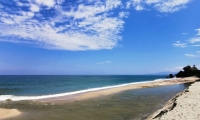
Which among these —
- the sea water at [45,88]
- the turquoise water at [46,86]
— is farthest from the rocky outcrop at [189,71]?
the sea water at [45,88]

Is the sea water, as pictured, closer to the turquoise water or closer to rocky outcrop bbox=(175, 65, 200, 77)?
the turquoise water

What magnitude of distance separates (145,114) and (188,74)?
2702 inches

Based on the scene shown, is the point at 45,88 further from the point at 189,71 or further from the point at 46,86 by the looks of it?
the point at 189,71

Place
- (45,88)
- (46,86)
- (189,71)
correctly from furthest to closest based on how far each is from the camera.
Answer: (189,71)
(46,86)
(45,88)

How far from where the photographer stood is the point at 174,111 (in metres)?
9.81

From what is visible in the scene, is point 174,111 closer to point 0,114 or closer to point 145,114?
point 145,114

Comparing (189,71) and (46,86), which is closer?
(46,86)

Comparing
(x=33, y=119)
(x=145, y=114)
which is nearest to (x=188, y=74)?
(x=145, y=114)

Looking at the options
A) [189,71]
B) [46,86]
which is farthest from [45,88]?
[189,71]

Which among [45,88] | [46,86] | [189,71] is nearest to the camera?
[45,88]

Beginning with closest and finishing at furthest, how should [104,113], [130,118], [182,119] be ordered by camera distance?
[182,119], [130,118], [104,113]

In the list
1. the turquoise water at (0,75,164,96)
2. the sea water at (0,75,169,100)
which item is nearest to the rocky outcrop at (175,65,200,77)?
the turquoise water at (0,75,164,96)

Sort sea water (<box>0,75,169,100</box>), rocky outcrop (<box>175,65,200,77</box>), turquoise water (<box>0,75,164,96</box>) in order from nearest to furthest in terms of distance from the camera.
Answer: sea water (<box>0,75,169,100</box>) < turquoise water (<box>0,75,164,96</box>) < rocky outcrop (<box>175,65,200,77</box>)

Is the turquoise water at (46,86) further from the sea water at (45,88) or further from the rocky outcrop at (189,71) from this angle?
the rocky outcrop at (189,71)
